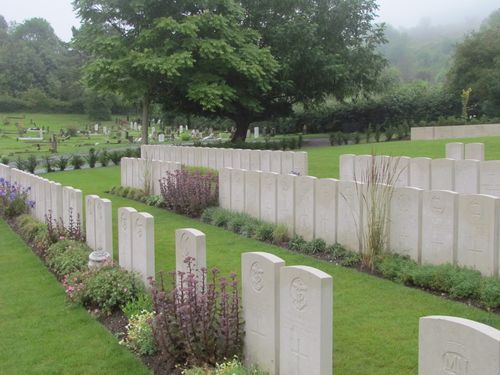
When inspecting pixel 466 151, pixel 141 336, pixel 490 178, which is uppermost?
pixel 466 151

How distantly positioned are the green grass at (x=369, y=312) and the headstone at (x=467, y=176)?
399 cm

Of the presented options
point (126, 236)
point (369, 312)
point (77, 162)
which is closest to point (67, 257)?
point (126, 236)

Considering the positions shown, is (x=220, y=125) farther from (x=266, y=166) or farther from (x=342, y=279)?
(x=342, y=279)

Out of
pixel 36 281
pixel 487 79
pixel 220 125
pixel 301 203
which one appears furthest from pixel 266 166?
pixel 220 125

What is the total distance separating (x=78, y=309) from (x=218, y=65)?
2082 centimetres

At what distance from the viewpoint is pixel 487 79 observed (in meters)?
42.3

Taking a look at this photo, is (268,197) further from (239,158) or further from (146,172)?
(239,158)

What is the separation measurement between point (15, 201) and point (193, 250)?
326 inches

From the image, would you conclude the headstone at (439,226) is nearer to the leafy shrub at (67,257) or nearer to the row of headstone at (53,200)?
the leafy shrub at (67,257)

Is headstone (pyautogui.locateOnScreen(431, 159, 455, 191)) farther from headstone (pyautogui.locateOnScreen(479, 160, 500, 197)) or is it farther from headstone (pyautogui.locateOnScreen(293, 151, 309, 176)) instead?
headstone (pyautogui.locateOnScreen(293, 151, 309, 176))

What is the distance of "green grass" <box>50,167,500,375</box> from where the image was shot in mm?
4492

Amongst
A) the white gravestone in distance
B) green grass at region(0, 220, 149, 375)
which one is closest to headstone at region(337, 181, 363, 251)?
the white gravestone in distance

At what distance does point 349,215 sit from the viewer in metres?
7.72

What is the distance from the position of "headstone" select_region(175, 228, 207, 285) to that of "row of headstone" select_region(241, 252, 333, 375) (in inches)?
24.4
